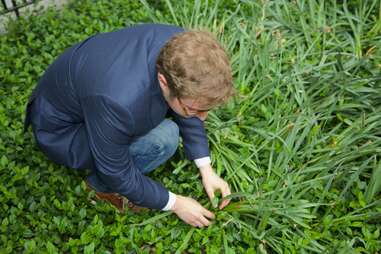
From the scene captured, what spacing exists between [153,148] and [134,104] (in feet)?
1.50

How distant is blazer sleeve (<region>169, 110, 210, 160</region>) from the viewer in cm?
208

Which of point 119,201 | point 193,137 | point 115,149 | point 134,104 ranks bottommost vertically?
point 119,201

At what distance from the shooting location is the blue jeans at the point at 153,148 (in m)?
2.00

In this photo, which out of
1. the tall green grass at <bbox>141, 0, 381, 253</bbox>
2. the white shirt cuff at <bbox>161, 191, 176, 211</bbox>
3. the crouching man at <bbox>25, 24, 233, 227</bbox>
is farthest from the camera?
the tall green grass at <bbox>141, 0, 381, 253</bbox>

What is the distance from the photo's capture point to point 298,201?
6.73 ft

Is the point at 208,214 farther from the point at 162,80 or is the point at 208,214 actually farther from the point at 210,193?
the point at 162,80

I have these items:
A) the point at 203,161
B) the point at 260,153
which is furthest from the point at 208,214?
the point at 260,153

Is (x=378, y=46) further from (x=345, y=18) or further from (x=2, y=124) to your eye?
(x=2, y=124)

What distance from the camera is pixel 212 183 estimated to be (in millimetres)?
2123

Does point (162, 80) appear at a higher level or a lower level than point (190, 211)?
higher

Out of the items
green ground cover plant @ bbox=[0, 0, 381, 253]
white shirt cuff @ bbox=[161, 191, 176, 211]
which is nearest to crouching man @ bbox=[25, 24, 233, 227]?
white shirt cuff @ bbox=[161, 191, 176, 211]

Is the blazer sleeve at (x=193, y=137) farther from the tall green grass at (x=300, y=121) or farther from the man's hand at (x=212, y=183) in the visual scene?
the tall green grass at (x=300, y=121)

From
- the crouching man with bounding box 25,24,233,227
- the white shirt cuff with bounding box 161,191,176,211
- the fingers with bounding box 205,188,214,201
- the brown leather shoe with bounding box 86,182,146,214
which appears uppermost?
the crouching man with bounding box 25,24,233,227

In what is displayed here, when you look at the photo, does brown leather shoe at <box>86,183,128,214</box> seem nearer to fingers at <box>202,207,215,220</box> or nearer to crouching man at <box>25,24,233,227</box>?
crouching man at <box>25,24,233,227</box>
